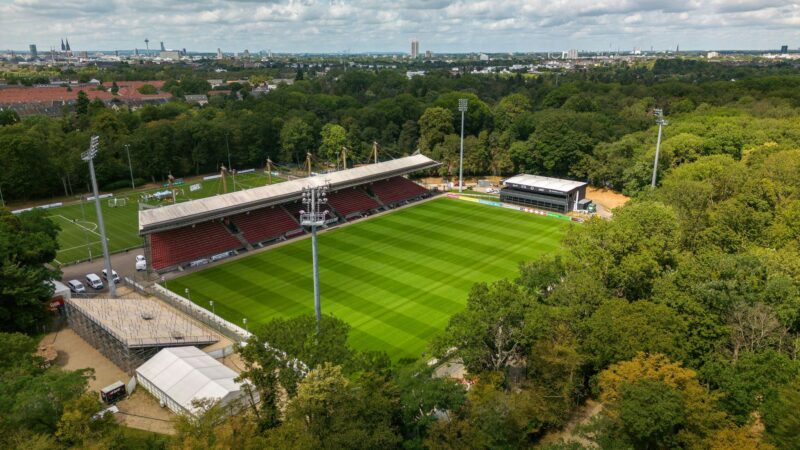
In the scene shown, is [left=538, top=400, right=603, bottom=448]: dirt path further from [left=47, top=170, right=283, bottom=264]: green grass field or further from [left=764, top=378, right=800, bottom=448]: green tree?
[left=47, top=170, right=283, bottom=264]: green grass field

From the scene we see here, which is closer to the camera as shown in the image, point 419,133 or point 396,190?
point 396,190

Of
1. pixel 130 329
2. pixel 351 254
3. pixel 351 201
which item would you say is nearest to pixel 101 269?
pixel 130 329

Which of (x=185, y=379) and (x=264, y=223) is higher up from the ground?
(x=264, y=223)

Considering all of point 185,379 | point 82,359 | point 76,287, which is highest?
point 185,379

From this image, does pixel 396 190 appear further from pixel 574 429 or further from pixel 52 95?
pixel 52 95

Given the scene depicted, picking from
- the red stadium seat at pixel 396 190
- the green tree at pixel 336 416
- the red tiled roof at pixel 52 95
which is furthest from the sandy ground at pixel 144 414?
the red tiled roof at pixel 52 95

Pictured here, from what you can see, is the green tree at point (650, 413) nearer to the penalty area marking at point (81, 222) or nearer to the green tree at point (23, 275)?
the green tree at point (23, 275)

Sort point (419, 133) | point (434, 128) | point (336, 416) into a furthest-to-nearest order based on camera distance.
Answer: point (419, 133)
point (434, 128)
point (336, 416)
